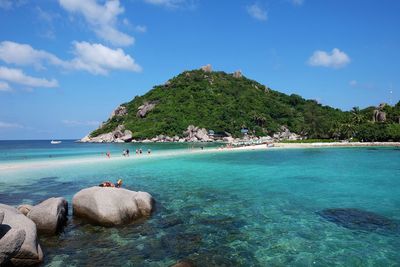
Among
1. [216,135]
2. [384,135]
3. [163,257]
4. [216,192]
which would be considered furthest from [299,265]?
[216,135]

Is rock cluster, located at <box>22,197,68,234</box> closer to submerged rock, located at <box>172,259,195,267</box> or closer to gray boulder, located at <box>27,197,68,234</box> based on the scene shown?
gray boulder, located at <box>27,197,68,234</box>

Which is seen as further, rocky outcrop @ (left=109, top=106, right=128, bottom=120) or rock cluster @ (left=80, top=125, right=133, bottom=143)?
rocky outcrop @ (left=109, top=106, right=128, bottom=120)

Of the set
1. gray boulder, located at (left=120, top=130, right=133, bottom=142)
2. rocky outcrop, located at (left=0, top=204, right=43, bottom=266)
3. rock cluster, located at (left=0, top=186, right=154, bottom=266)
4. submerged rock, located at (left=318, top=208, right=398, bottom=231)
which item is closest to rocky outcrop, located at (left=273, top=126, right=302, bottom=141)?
gray boulder, located at (left=120, top=130, right=133, bottom=142)

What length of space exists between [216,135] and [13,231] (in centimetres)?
15151

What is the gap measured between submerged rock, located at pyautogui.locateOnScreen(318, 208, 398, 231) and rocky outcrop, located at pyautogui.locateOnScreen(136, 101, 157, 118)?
16365 cm

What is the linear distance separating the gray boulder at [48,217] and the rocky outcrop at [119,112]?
179 m

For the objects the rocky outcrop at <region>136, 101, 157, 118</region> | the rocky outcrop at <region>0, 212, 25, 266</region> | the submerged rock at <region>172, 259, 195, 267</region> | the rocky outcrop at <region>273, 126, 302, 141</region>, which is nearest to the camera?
the rocky outcrop at <region>0, 212, 25, 266</region>

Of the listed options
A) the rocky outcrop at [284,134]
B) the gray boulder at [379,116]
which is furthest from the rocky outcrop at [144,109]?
the gray boulder at [379,116]

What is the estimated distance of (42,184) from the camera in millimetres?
29531

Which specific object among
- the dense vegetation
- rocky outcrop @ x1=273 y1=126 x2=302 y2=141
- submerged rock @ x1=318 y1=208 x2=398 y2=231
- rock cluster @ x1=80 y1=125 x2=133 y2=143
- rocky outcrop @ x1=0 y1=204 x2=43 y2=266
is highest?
the dense vegetation

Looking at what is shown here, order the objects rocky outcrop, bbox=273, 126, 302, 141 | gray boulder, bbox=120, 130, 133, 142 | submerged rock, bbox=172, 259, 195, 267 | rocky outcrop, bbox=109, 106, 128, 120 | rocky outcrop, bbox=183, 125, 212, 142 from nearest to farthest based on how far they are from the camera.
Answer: submerged rock, bbox=172, 259, 195, 267, rocky outcrop, bbox=183, 125, 212, 142, gray boulder, bbox=120, 130, 133, 142, rocky outcrop, bbox=273, 126, 302, 141, rocky outcrop, bbox=109, 106, 128, 120

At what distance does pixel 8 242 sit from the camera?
8953mm

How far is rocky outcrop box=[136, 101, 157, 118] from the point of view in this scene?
17612 cm

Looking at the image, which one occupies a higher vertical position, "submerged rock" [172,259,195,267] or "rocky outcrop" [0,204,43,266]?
"rocky outcrop" [0,204,43,266]
